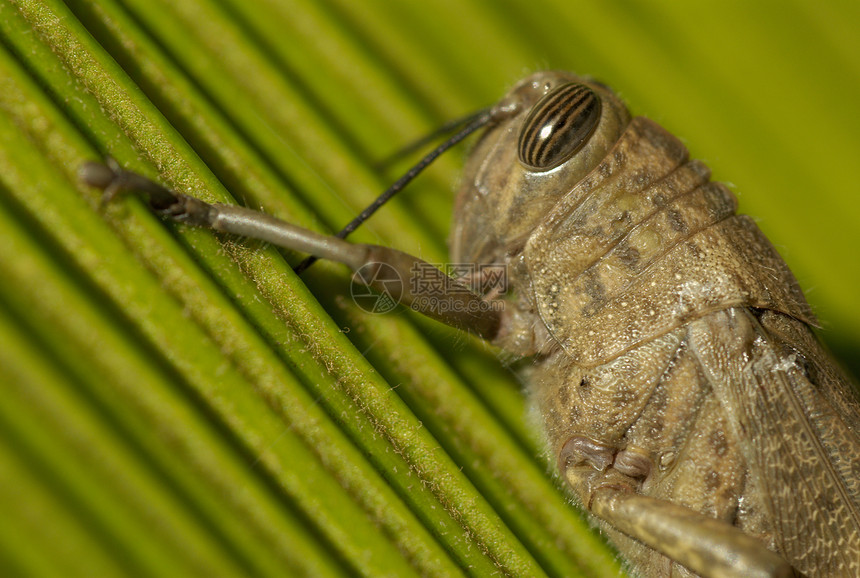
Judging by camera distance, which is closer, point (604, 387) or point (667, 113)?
point (604, 387)

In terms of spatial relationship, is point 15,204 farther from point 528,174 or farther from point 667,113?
point 667,113

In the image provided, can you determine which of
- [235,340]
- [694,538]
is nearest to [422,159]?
[235,340]

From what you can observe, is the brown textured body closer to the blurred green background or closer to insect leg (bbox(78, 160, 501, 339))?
insect leg (bbox(78, 160, 501, 339))

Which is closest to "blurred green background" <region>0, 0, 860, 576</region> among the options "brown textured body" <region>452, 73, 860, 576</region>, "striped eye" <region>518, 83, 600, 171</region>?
"brown textured body" <region>452, 73, 860, 576</region>

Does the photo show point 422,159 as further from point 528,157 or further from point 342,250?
point 342,250

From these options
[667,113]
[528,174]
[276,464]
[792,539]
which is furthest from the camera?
[667,113]

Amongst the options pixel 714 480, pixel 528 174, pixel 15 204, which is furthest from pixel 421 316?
pixel 15 204

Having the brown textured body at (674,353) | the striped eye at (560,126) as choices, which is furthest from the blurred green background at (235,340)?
the striped eye at (560,126)
